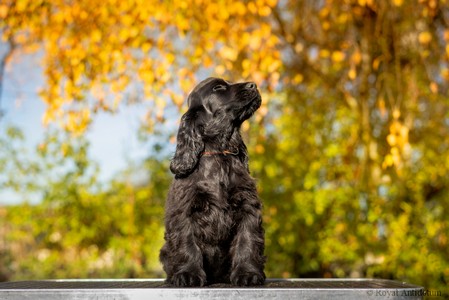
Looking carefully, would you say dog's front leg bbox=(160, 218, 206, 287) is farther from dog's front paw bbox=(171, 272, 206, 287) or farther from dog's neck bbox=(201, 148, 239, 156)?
dog's neck bbox=(201, 148, 239, 156)

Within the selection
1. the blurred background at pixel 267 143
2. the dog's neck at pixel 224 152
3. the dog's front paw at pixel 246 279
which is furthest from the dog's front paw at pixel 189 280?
the blurred background at pixel 267 143

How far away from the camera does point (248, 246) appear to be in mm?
3102

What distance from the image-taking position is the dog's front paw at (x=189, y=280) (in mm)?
2975

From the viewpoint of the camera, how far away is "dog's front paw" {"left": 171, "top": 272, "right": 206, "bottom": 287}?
117 inches

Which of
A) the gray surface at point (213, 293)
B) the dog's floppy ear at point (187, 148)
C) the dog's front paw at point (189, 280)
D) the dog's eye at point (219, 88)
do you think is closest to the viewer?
the gray surface at point (213, 293)

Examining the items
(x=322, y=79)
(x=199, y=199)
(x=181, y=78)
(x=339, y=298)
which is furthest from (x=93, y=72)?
(x=339, y=298)

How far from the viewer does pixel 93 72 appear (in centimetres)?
736

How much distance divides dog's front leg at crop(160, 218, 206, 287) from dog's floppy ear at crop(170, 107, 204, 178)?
27 centimetres

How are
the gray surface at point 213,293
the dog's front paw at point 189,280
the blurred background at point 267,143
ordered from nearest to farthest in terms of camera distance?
the gray surface at point 213,293, the dog's front paw at point 189,280, the blurred background at point 267,143

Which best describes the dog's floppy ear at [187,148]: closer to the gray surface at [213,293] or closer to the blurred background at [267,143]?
the gray surface at [213,293]

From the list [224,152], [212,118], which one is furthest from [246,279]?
[212,118]

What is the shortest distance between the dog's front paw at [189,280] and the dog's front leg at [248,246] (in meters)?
0.18

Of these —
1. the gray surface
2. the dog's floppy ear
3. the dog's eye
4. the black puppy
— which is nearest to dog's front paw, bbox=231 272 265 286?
the black puppy

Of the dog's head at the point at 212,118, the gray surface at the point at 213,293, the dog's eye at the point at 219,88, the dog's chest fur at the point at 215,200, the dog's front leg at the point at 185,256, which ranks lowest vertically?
the gray surface at the point at 213,293
